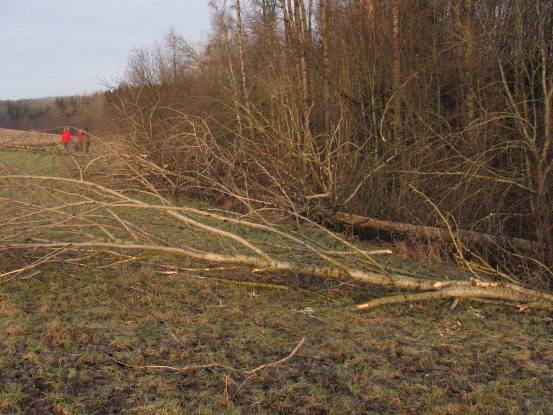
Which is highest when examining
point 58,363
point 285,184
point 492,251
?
point 285,184

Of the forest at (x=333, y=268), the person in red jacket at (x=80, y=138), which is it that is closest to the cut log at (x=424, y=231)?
the forest at (x=333, y=268)

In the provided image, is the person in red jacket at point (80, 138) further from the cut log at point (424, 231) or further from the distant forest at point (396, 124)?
the cut log at point (424, 231)

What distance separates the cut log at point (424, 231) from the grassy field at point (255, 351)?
180 cm

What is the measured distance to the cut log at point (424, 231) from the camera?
6.24m

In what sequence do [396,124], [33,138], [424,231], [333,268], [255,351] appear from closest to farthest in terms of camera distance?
[255,351] < [333,268] < [33,138] < [424,231] < [396,124]

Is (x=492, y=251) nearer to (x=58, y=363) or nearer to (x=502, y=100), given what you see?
(x=502, y=100)

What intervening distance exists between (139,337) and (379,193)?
5.70 m

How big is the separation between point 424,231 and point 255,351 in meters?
4.46

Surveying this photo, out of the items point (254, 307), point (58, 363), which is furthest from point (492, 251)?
point (58, 363)

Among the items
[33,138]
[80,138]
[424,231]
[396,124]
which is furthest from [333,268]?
[396,124]

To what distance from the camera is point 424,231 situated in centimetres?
735

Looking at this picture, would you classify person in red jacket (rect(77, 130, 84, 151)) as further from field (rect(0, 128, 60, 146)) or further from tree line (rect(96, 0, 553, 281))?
tree line (rect(96, 0, 553, 281))

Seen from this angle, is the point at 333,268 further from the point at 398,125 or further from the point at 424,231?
the point at 398,125

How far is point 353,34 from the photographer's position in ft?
32.1
